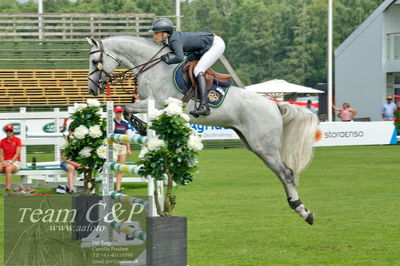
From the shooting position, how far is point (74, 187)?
526 inches

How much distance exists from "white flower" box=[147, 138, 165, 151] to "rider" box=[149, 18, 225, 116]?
7.99 feet

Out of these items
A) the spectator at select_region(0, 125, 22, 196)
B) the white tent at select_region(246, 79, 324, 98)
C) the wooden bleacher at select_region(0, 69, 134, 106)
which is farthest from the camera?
the white tent at select_region(246, 79, 324, 98)

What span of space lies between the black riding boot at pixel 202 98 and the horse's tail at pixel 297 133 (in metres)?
1.24

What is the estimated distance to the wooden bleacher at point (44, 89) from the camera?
26391 mm

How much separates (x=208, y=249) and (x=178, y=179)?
68.3 inches

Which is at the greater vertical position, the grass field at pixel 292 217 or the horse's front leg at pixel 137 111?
the horse's front leg at pixel 137 111

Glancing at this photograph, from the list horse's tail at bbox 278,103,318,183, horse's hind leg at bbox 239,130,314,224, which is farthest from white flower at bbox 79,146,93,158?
horse's tail at bbox 278,103,318,183

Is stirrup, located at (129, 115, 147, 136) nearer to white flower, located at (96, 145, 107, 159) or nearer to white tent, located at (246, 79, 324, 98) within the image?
white flower, located at (96, 145, 107, 159)

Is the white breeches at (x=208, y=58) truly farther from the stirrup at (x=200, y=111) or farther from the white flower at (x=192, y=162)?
the white flower at (x=192, y=162)

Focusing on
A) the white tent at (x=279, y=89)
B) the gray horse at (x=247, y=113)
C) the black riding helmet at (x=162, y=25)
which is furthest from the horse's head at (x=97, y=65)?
the white tent at (x=279, y=89)

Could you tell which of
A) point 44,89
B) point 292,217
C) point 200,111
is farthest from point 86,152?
point 44,89

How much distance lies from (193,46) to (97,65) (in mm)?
1084

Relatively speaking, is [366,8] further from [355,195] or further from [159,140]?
[159,140]

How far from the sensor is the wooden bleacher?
86.6 ft
